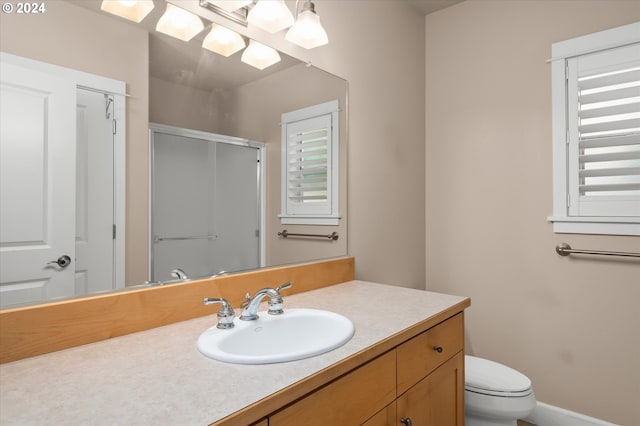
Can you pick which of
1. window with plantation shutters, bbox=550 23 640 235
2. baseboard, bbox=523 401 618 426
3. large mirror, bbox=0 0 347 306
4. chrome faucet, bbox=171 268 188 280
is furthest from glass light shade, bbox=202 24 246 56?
baseboard, bbox=523 401 618 426

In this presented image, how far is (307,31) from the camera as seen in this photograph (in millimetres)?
1576

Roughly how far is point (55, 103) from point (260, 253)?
85cm

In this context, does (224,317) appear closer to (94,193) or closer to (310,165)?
(94,193)

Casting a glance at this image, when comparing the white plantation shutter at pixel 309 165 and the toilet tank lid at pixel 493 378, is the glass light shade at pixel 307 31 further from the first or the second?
the toilet tank lid at pixel 493 378

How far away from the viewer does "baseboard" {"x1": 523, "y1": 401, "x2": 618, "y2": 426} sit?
→ 1939 mm

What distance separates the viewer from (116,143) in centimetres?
112

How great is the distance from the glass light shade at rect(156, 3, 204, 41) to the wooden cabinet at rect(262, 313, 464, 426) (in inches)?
47.3

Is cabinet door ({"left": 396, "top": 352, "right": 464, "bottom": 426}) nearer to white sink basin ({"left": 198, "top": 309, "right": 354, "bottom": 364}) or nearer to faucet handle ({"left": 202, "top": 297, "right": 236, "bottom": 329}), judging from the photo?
white sink basin ({"left": 198, "top": 309, "right": 354, "bottom": 364})

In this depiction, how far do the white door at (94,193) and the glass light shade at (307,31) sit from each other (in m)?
0.82

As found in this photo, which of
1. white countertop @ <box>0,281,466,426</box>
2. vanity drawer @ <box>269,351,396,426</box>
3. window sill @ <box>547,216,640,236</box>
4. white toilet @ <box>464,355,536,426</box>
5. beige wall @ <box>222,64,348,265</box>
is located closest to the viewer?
white countertop @ <box>0,281,466,426</box>

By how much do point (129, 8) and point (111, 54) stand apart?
172 mm

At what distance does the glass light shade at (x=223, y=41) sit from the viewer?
A: 54.5 inches

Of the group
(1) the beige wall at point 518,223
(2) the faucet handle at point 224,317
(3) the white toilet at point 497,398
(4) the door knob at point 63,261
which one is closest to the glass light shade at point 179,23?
(4) the door knob at point 63,261

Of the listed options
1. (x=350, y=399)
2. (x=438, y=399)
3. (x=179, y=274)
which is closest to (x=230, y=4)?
(x=179, y=274)
